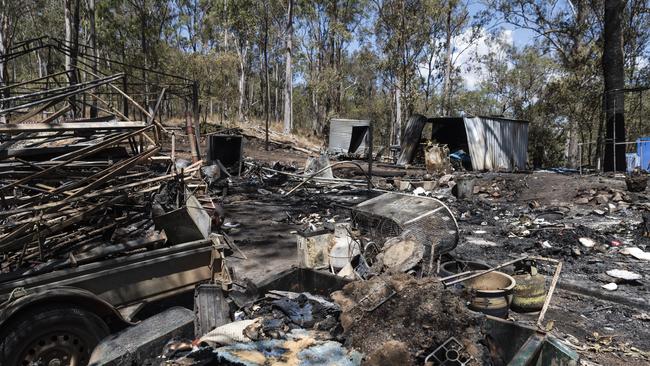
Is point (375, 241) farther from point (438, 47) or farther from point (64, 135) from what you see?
point (438, 47)

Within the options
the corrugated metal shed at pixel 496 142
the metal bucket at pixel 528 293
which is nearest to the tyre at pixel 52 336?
the metal bucket at pixel 528 293

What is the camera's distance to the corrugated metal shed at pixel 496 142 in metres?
17.6

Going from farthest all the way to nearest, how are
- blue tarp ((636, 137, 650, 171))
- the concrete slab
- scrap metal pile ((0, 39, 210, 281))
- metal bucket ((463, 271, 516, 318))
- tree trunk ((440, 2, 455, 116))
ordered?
1. tree trunk ((440, 2, 455, 116))
2. blue tarp ((636, 137, 650, 171))
3. metal bucket ((463, 271, 516, 318))
4. scrap metal pile ((0, 39, 210, 281))
5. the concrete slab

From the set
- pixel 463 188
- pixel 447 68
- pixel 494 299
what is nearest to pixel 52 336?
pixel 494 299

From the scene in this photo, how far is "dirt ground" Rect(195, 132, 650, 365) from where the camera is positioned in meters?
4.20

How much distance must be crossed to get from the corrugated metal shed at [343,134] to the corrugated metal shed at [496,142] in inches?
283

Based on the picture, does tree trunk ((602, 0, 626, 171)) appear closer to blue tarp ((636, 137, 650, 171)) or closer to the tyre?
blue tarp ((636, 137, 650, 171))

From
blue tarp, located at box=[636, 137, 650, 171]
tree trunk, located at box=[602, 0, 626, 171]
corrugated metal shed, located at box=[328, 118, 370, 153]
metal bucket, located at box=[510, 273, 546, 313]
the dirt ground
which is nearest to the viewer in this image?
the dirt ground

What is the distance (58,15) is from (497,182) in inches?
1404

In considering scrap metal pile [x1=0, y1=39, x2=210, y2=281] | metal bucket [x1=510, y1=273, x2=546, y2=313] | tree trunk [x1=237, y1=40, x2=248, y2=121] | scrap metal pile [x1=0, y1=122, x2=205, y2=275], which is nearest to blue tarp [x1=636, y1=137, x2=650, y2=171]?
metal bucket [x1=510, y1=273, x2=546, y2=313]

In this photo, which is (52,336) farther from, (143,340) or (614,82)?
(614,82)

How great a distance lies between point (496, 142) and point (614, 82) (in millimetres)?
4795

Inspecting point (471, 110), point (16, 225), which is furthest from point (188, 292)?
point (471, 110)

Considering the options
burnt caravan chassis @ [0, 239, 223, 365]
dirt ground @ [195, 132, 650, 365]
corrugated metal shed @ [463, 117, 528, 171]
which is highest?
corrugated metal shed @ [463, 117, 528, 171]
